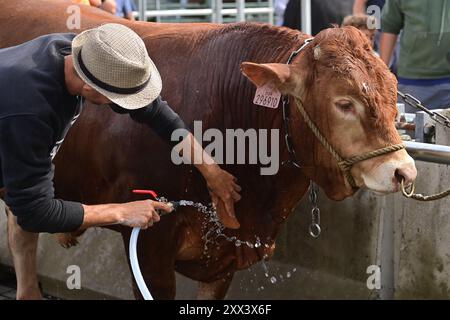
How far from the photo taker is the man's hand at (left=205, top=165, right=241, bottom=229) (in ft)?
12.9

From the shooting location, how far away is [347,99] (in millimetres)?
3629

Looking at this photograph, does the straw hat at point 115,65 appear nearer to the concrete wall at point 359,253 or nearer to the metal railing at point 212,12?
the concrete wall at point 359,253

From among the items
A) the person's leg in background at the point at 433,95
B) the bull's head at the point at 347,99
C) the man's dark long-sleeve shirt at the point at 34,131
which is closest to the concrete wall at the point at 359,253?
the bull's head at the point at 347,99

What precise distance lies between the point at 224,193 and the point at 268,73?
0.61 meters

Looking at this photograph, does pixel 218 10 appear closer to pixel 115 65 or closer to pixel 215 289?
pixel 215 289

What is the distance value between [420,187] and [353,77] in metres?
1.20

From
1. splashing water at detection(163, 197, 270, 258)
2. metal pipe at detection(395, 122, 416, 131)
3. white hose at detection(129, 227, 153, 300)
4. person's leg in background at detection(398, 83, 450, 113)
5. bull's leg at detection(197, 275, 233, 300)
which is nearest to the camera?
white hose at detection(129, 227, 153, 300)

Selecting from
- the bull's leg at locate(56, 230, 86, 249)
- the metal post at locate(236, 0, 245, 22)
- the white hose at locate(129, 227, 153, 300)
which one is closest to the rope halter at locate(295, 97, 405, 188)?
the white hose at locate(129, 227, 153, 300)

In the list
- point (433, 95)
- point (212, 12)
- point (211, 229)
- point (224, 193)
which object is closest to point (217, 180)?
point (224, 193)

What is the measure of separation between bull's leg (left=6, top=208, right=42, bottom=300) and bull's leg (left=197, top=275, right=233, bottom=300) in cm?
100

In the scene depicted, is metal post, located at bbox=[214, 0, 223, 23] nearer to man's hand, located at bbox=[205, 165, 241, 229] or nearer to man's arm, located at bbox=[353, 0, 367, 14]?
man's arm, located at bbox=[353, 0, 367, 14]

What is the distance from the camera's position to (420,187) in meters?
4.60

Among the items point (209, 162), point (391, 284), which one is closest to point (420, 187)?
point (391, 284)
